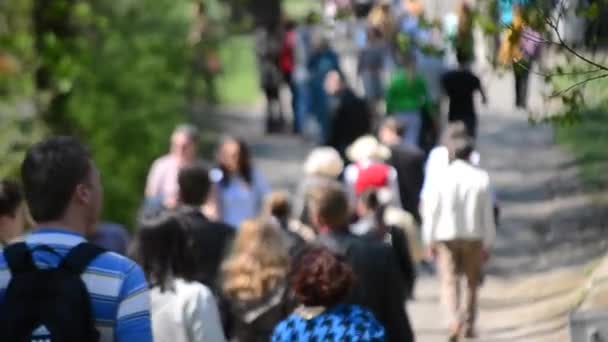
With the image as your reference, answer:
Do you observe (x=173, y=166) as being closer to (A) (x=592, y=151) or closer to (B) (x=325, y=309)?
(A) (x=592, y=151)

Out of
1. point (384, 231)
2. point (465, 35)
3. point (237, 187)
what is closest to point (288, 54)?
point (237, 187)

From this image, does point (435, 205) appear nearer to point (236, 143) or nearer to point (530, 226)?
point (236, 143)

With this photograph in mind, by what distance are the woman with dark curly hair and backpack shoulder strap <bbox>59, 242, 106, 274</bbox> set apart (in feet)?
5.82

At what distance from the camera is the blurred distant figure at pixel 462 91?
623 inches

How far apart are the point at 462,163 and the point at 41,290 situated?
723 cm

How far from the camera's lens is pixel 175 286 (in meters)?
7.00

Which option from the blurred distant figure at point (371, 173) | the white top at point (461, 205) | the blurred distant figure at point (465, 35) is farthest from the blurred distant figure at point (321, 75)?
the blurred distant figure at point (465, 35)

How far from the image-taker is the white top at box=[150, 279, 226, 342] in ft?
22.6

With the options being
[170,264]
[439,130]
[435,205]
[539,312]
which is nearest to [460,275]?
[435,205]

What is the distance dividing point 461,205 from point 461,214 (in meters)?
0.07

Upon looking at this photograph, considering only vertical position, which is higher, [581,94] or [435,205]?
[581,94]

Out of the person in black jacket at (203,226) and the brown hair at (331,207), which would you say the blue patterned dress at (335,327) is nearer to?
the brown hair at (331,207)

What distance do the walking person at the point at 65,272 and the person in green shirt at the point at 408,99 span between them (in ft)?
42.2

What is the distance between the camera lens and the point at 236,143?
494 inches
